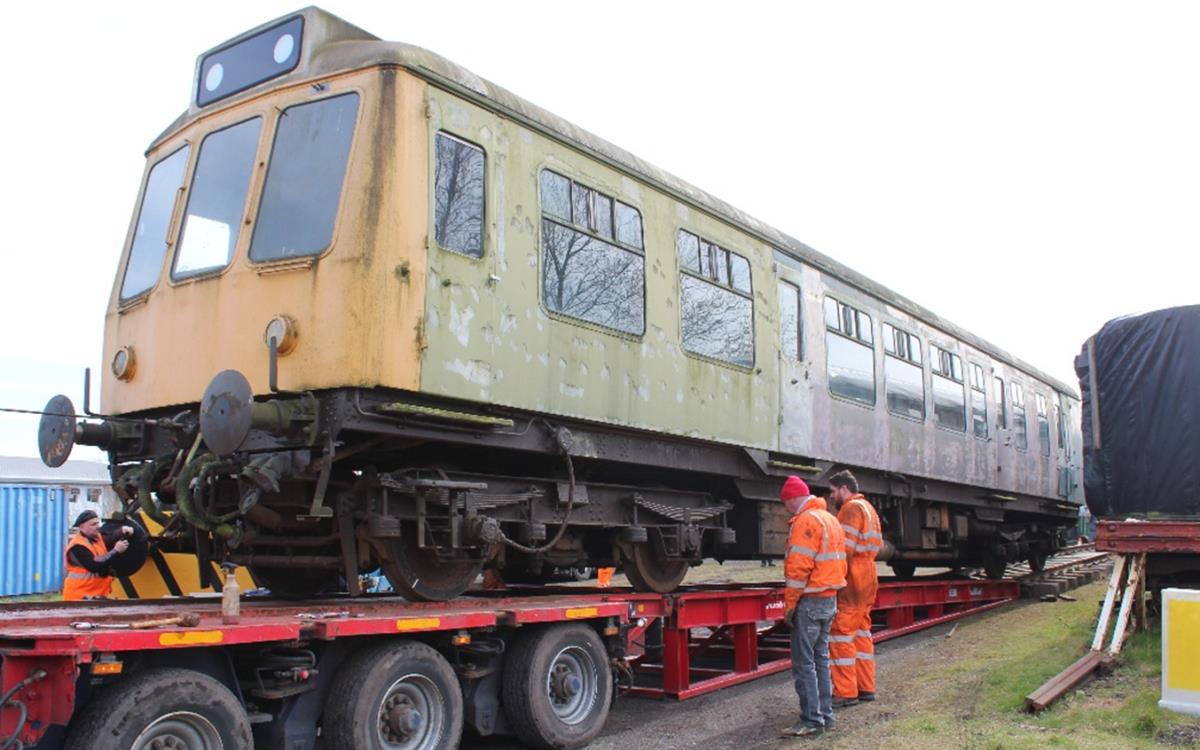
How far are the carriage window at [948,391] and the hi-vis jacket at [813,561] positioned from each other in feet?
19.1

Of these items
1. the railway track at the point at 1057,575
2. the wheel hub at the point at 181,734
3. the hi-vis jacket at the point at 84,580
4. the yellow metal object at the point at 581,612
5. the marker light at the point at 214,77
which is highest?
the marker light at the point at 214,77

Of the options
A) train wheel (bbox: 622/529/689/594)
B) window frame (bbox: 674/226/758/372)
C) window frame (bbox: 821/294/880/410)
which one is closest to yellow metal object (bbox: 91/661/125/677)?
train wheel (bbox: 622/529/689/594)

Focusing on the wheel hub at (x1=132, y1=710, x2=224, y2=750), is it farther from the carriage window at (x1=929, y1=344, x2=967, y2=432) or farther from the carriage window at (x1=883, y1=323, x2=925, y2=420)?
the carriage window at (x1=929, y1=344, x2=967, y2=432)

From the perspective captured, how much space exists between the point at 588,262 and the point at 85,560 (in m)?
4.27

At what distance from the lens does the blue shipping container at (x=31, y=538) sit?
1741cm

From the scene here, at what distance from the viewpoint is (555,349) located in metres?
6.60

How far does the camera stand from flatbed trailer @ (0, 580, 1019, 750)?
407 centimetres

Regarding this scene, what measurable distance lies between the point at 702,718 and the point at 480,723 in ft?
6.66

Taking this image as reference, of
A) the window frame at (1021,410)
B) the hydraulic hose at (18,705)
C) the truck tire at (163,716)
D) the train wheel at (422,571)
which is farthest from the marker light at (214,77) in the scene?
the window frame at (1021,410)

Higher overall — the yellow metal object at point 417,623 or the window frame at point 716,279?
the window frame at point 716,279

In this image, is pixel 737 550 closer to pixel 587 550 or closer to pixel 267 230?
pixel 587 550

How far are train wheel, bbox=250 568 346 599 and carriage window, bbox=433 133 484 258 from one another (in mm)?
2510

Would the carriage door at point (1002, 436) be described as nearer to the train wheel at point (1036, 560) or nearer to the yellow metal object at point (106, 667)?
the train wheel at point (1036, 560)

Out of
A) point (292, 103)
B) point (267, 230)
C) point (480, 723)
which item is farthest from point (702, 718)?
point (292, 103)
